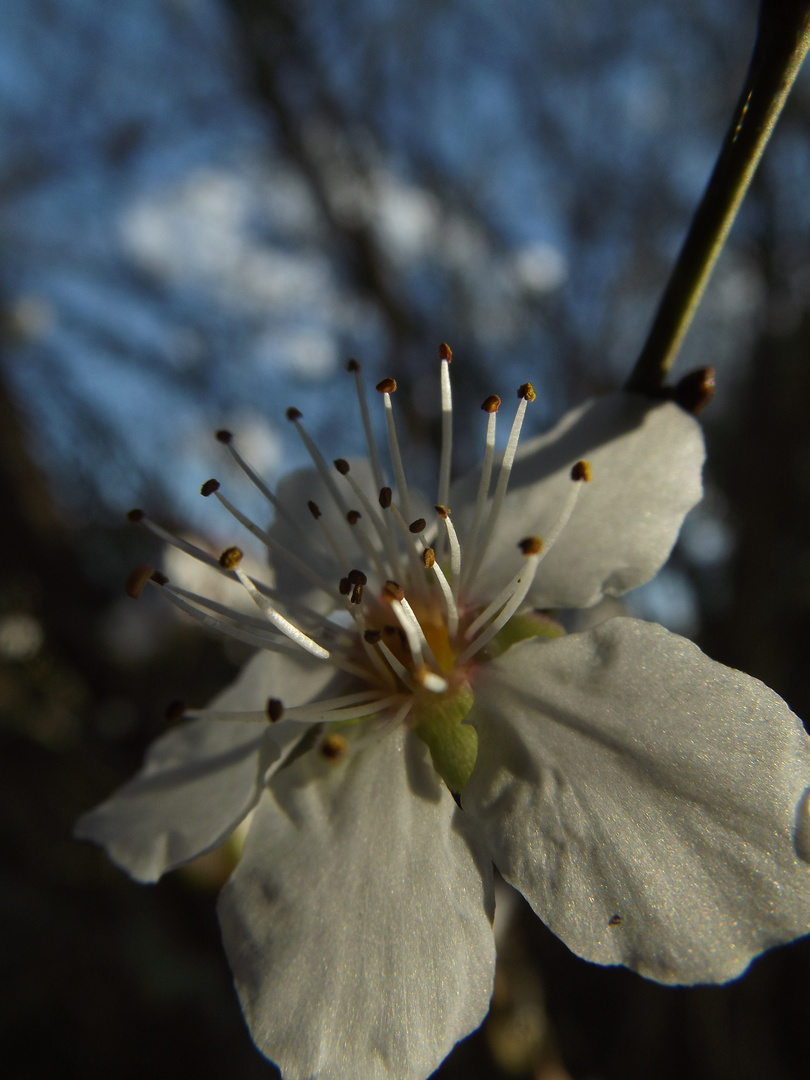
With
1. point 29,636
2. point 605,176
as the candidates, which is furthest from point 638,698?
point 605,176

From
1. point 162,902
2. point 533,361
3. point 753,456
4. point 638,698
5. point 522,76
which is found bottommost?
point 162,902

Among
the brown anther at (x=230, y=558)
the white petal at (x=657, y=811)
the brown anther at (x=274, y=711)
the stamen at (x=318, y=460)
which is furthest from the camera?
the stamen at (x=318, y=460)

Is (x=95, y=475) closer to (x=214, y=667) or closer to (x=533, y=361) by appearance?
(x=214, y=667)

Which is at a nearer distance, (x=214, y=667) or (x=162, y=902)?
(x=162, y=902)

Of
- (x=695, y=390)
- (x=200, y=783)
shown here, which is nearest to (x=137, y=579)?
(x=200, y=783)

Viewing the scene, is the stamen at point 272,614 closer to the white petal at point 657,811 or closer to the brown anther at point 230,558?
the brown anther at point 230,558

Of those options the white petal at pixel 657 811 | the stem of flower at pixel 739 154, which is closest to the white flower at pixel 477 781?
the white petal at pixel 657 811
